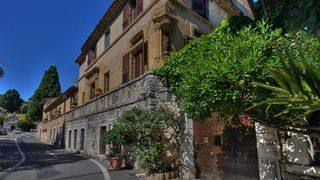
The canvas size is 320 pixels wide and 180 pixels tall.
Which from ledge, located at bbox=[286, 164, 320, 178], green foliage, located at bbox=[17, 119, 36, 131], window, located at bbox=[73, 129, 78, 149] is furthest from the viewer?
green foliage, located at bbox=[17, 119, 36, 131]

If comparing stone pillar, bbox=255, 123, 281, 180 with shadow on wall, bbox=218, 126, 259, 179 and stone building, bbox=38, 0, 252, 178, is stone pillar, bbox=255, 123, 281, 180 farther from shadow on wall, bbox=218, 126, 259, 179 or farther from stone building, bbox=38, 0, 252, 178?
stone building, bbox=38, 0, 252, 178

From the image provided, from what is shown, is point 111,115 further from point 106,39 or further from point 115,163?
point 106,39

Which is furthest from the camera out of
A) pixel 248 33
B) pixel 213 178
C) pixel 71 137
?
pixel 71 137

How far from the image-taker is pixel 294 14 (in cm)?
650

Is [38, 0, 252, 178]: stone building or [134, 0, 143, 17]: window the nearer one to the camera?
[38, 0, 252, 178]: stone building

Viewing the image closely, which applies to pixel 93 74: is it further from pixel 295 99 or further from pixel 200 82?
pixel 295 99

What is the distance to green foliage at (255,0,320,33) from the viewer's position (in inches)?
227

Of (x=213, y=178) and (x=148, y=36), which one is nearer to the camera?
(x=213, y=178)

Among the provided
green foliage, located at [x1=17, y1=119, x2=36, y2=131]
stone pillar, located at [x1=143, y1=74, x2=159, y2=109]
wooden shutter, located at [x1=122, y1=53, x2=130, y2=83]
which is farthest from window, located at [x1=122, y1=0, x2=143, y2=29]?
green foliage, located at [x1=17, y1=119, x2=36, y2=131]

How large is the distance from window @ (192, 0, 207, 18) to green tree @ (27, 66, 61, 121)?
49.9 metres

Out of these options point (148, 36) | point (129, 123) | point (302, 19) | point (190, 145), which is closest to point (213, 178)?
point (190, 145)

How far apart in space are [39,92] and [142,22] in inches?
2025

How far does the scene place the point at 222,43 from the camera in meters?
5.06

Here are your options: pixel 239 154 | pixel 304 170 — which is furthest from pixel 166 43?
pixel 304 170
